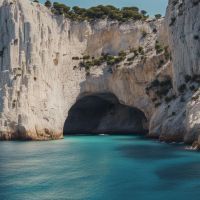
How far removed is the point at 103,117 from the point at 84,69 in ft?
56.2

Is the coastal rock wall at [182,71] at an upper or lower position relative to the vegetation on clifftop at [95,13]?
lower

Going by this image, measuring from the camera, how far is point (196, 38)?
5734cm

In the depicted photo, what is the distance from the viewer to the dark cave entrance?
289 ft

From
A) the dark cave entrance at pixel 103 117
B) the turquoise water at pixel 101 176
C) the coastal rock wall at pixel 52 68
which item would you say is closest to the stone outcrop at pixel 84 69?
the coastal rock wall at pixel 52 68

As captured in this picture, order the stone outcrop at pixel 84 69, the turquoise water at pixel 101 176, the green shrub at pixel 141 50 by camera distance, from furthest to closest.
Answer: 1. the green shrub at pixel 141 50
2. the stone outcrop at pixel 84 69
3. the turquoise water at pixel 101 176

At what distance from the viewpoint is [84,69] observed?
7881cm

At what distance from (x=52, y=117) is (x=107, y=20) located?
24.1 metres

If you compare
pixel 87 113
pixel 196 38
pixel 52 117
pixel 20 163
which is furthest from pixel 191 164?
pixel 87 113

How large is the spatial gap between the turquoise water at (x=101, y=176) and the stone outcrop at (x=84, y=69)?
19193 mm

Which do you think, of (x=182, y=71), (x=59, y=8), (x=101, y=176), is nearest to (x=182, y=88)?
(x=182, y=71)

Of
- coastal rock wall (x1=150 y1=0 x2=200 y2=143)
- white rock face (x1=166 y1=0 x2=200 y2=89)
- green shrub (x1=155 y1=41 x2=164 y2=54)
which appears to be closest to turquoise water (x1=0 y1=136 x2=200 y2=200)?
coastal rock wall (x1=150 y1=0 x2=200 y2=143)

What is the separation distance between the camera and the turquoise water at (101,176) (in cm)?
2339

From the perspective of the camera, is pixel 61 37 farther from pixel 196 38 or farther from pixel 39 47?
pixel 196 38

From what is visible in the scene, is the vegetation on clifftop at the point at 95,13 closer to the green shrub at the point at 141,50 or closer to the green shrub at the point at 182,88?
the green shrub at the point at 141,50
